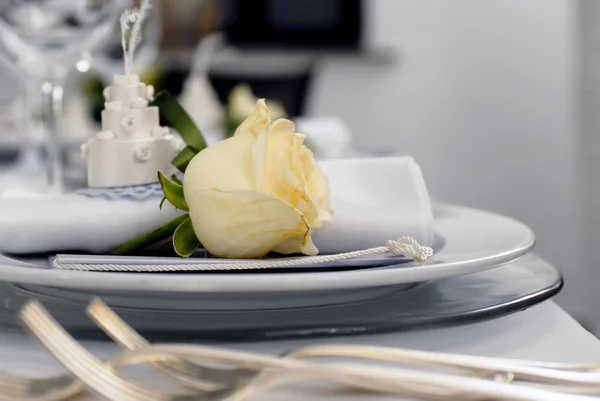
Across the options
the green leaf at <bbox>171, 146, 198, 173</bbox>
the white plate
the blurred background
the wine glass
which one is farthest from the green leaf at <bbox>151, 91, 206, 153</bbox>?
the blurred background

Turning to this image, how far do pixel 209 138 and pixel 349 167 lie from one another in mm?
633

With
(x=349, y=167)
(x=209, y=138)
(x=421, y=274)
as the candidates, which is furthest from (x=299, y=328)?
(x=209, y=138)

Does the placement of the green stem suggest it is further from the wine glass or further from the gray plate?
the wine glass

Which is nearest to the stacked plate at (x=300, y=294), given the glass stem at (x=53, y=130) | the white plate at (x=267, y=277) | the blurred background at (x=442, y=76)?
the white plate at (x=267, y=277)

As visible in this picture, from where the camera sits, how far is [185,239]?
36 cm

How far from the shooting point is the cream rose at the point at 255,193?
33 centimetres

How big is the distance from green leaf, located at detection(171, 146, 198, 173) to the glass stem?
406mm

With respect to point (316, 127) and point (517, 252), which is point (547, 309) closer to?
point (517, 252)

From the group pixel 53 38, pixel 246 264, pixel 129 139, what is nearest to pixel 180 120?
pixel 129 139

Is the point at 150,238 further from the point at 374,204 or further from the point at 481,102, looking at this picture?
the point at 481,102

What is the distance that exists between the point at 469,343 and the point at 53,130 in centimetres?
62

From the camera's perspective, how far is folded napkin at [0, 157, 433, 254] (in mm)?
378

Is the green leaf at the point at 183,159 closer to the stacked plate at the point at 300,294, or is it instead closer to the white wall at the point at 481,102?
the stacked plate at the point at 300,294

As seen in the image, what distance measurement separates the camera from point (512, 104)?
299 centimetres
